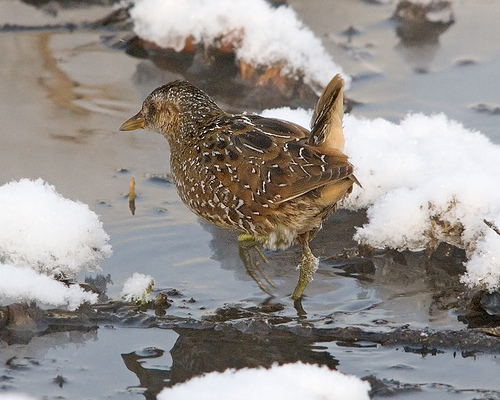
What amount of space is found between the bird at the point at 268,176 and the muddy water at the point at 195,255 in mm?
199

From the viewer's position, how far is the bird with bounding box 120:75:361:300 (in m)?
3.61

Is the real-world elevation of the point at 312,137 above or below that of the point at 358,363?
above

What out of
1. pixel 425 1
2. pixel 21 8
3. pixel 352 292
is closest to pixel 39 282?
pixel 352 292

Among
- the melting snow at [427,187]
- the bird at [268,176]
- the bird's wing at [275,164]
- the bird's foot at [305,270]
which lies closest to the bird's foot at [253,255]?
the bird at [268,176]

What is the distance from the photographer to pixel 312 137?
3.72m

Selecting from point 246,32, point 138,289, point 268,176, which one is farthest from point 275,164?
point 246,32

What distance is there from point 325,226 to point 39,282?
164cm

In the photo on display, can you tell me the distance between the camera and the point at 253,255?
4.17 meters

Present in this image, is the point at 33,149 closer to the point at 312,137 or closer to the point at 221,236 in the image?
the point at 221,236

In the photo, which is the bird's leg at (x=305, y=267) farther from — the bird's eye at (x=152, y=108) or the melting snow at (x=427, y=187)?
the bird's eye at (x=152, y=108)

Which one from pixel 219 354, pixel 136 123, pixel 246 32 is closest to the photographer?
pixel 219 354

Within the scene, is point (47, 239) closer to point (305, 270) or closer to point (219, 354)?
point (219, 354)

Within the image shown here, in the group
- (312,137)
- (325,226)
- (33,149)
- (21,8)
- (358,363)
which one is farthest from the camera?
(21,8)

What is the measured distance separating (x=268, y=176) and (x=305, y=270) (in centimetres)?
48
